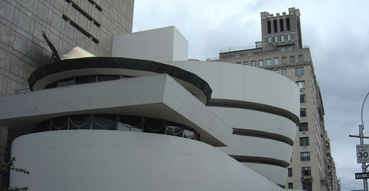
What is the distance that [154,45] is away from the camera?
139 ft

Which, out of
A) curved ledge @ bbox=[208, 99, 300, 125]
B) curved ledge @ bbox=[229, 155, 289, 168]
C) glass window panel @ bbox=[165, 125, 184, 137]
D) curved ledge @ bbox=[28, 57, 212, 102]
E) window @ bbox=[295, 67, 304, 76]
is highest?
window @ bbox=[295, 67, 304, 76]

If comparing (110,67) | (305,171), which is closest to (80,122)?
(110,67)

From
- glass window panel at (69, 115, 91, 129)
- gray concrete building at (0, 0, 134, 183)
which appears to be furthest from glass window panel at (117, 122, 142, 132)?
gray concrete building at (0, 0, 134, 183)

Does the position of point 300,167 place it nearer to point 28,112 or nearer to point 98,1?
point 98,1

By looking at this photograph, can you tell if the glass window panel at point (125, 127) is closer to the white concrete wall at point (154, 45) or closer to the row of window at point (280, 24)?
the white concrete wall at point (154, 45)

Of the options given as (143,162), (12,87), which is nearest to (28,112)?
(143,162)

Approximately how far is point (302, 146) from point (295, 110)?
28.8 metres

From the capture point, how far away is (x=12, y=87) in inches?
1133

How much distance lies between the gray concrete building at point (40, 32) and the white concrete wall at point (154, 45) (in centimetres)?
152

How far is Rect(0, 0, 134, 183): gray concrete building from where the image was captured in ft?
94.4

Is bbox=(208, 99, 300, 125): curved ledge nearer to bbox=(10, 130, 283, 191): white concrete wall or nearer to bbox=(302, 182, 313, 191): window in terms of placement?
bbox=(10, 130, 283, 191): white concrete wall

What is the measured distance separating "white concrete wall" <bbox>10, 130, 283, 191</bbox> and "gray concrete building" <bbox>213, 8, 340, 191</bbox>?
4884 cm

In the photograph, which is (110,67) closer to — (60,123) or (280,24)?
(60,123)

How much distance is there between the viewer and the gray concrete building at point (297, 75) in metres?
65.6
